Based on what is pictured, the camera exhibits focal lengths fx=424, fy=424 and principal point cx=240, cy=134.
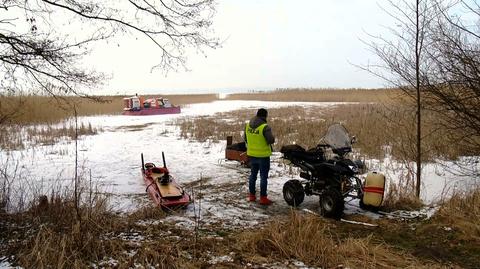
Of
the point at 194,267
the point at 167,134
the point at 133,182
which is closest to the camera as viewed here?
the point at 194,267

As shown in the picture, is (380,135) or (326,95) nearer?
(380,135)

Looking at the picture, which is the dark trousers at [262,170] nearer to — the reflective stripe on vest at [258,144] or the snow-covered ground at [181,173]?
the reflective stripe on vest at [258,144]

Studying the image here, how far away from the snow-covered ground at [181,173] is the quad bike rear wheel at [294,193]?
15 centimetres

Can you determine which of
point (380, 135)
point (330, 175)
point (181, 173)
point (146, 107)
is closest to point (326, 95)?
point (146, 107)

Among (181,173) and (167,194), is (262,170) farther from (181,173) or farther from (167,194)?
(181,173)

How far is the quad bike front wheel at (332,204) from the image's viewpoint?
22.3 feet

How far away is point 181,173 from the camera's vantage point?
35.3 feet

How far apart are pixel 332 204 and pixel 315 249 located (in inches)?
74.7

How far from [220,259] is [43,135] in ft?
48.6

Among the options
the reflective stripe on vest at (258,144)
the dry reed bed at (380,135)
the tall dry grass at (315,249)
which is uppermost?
the reflective stripe on vest at (258,144)

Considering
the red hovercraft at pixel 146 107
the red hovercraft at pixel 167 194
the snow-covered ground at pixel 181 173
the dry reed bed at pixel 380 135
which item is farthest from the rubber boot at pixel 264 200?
the red hovercraft at pixel 146 107

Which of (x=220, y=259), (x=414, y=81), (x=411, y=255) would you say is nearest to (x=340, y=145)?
(x=414, y=81)

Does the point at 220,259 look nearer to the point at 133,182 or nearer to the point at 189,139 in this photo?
the point at 133,182

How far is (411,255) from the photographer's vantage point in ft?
17.3
